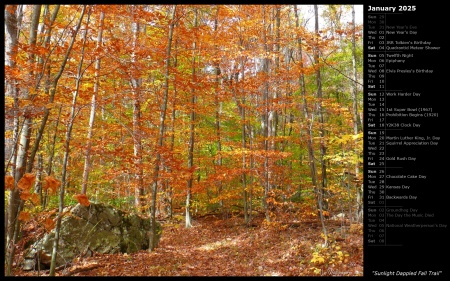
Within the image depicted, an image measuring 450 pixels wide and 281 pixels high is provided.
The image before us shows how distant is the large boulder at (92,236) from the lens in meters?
6.69

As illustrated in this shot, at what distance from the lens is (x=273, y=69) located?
12.5 m

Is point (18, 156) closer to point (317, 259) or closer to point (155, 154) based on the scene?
point (155, 154)

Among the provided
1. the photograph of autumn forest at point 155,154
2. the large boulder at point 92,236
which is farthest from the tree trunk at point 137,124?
the large boulder at point 92,236

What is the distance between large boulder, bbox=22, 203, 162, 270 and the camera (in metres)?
6.69

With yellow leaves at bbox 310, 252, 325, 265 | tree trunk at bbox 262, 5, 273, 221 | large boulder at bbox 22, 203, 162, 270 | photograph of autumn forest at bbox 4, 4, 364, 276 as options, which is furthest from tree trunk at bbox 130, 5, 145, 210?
yellow leaves at bbox 310, 252, 325, 265

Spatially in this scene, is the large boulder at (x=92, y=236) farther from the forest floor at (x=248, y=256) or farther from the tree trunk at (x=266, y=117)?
the tree trunk at (x=266, y=117)

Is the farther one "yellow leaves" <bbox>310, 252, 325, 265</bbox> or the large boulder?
the large boulder

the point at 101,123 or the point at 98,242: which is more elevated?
the point at 101,123

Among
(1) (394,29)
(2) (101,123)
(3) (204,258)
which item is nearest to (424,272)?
(1) (394,29)

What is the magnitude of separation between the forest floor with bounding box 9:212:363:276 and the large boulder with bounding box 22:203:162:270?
25 cm

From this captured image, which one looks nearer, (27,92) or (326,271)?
(27,92)

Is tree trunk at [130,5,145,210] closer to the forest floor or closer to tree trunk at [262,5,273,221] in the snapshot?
the forest floor
